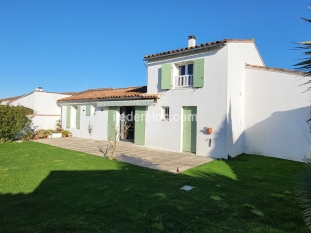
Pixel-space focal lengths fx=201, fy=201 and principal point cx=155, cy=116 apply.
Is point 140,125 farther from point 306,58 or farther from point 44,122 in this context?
point 306,58

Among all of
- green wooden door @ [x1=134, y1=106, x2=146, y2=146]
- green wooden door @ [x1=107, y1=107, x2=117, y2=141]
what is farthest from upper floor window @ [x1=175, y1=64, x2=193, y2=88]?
green wooden door @ [x1=107, y1=107, x2=117, y2=141]

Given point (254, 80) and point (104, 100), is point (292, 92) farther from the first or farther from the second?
point (104, 100)

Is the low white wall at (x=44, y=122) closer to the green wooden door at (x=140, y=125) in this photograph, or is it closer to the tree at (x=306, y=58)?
the green wooden door at (x=140, y=125)

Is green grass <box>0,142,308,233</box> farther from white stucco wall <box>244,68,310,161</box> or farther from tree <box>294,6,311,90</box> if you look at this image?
white stucco wall <box>244,68,310,161</box>

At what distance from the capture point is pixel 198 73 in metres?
17.4

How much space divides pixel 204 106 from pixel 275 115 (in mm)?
6213

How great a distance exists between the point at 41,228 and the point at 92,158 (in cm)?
973

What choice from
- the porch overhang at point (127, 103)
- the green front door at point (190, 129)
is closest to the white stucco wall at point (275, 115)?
the green front door at point (190, 129)

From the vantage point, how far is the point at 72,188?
29.5 feet

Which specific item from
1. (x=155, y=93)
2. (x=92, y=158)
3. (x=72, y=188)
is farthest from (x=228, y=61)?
(x=72, y=188)

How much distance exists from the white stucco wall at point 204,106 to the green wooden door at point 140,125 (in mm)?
1451

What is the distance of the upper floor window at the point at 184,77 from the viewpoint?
61.5 ft

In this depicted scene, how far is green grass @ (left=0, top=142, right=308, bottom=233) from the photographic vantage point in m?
6.03

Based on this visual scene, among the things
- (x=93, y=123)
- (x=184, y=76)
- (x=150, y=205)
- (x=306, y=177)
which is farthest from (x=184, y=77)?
(x=306, y=177)
